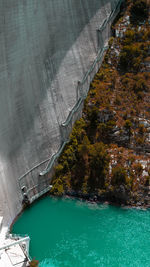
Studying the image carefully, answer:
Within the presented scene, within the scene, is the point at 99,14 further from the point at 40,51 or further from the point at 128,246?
the point at 128,246

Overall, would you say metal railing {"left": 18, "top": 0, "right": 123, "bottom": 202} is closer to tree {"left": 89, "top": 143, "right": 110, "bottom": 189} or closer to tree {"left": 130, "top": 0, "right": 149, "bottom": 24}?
tree {"left": 130, "top": 0, "right": 149, "bottom": 24}

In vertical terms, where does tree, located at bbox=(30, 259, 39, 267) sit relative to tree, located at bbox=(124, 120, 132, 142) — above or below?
below

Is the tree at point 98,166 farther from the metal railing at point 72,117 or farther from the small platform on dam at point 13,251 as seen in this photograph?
the small platform on dam at point 13,251

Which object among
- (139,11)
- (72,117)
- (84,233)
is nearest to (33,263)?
(84,233)

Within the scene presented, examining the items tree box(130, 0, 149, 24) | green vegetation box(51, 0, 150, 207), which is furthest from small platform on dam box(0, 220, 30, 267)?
tree box(130, 0, 149, 24)

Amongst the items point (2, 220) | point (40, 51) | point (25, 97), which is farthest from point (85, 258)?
point (40, 51)
